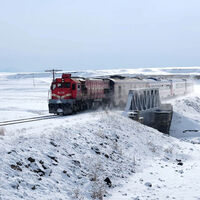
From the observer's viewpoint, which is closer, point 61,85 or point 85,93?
point 61,85

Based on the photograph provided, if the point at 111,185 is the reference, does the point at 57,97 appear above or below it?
above

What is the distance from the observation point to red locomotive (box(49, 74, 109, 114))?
24.9 meters

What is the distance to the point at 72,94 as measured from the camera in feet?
83.3

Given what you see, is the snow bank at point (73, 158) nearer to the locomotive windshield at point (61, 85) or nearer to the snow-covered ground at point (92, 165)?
the snow-covered ground at point (92, 165)

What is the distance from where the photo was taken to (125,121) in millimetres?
22047

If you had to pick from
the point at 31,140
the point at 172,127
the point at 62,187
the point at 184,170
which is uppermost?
the point at 31,140

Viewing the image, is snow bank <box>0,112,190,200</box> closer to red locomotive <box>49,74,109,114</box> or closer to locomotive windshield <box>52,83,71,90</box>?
red locomotive <box>49,74,109,114</box>

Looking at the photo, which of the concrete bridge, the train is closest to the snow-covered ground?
the train

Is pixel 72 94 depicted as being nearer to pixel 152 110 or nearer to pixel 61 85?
pixel 61 85

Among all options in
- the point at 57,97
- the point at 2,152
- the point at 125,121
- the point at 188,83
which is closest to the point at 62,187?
the point at 2,152

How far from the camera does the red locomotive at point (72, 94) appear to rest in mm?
24875

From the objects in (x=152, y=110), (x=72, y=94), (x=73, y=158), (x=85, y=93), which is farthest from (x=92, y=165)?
(x=152, y=110)

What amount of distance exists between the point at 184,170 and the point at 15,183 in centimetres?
922

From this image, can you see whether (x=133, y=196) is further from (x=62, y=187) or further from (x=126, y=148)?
(x=126, y=148)
